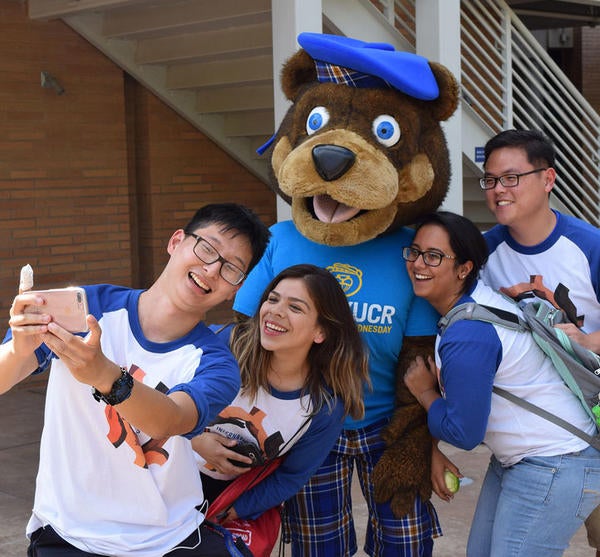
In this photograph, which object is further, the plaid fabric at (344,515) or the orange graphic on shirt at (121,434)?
the plaid fabric at (344,515)

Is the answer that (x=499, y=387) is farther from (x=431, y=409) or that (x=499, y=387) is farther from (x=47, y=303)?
(x=47, y=303)

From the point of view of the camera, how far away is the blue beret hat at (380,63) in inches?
126

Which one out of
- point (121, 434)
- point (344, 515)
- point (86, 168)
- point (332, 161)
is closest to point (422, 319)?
point (332, 161)

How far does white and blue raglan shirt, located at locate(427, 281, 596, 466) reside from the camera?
111 inches

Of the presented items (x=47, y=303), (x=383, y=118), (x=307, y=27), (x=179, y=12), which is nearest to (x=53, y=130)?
(x=179, y=12)

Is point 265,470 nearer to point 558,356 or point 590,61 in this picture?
point 558,356

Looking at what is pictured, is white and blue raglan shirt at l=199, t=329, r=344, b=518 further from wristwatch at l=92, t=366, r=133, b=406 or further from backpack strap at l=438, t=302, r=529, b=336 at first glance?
wristwatch at l=92, t=366, r=133, b=406

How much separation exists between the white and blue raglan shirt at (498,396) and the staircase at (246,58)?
3.62 metres

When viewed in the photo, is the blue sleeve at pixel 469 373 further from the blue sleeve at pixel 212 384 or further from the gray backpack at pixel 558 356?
the blue sleeve at pixel 212 384

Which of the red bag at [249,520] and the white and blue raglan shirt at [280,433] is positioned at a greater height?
the white and blue raglan shirt at [280,433]

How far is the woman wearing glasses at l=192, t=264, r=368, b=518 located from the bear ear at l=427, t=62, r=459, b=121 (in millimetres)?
803

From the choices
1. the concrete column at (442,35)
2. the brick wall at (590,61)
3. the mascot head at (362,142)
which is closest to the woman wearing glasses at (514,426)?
the mascot head at (362,142)

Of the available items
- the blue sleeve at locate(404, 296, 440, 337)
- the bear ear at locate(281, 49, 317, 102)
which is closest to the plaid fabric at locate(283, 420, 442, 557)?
the blue sleeve at locate(404, 296, 440, 337)

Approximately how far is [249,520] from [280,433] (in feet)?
1.00
